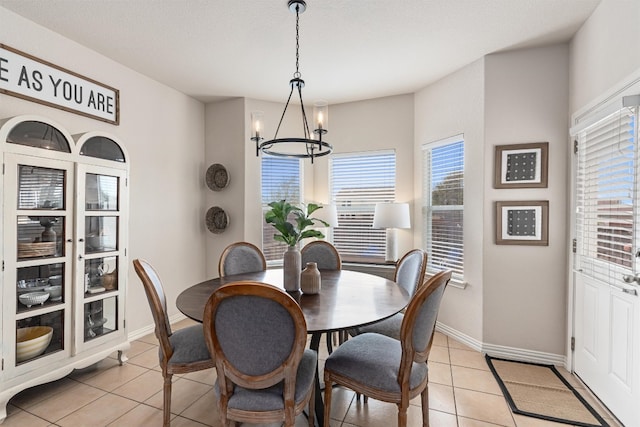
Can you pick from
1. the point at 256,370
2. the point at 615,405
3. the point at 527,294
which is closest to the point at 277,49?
the point at 256,370

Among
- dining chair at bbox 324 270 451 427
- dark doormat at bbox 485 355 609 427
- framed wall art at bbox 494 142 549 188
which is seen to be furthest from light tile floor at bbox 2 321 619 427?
framed wall art at bbox 494 142 549 188

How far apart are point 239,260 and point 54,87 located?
2043 millimetres

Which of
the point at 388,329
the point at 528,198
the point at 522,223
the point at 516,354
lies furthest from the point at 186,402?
the point at 528,198

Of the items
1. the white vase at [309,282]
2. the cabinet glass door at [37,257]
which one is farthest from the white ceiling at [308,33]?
the white vase at [309,282]

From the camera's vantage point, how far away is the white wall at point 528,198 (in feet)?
9.01

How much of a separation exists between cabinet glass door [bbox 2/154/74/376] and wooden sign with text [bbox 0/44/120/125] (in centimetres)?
63

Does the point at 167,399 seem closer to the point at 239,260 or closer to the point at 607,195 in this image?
the point at 239,260

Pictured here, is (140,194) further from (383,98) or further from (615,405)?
(615,405)

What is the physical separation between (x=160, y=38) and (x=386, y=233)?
3.04 metres

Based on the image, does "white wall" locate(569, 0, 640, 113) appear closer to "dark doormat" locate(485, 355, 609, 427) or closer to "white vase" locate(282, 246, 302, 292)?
"dark doormat" locate(485, 355, 609, 427)

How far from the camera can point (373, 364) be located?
170cm

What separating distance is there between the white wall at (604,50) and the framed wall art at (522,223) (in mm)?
854

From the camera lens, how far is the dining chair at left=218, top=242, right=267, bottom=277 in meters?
2.75

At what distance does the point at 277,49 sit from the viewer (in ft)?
9.25
